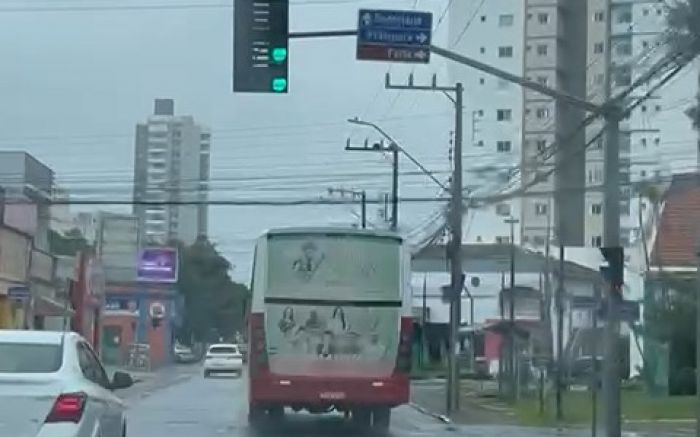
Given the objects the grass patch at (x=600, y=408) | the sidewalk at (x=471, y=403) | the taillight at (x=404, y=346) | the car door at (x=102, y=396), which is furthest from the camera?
the sidewalk at (x=471, y=403)

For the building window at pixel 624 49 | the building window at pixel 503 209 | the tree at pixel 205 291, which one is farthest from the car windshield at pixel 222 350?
the tree at pixel 205 291

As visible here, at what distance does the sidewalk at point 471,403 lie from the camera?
37675 millimetres

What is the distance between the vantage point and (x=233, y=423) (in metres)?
31.3

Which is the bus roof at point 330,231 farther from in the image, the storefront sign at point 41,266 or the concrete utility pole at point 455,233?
the storefront sign at point 41,266

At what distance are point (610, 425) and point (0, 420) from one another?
13.0 m

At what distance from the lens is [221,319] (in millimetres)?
126500

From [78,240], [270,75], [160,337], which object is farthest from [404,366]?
[78,240]

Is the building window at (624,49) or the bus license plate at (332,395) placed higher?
the building window at (624,49)

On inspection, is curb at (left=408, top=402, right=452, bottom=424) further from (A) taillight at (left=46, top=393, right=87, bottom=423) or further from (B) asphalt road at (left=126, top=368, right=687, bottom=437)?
(A) taillight at (left=46, top=393, right=87, bottom=423)

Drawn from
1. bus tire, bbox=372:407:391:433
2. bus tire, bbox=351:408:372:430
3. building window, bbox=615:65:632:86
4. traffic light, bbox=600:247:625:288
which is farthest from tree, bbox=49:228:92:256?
traffic light, bbox=600:247:625:288

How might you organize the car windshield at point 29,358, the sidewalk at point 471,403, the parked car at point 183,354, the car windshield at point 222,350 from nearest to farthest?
the car windshield at point 29,358 → the sidewalk at point 471,403 → the car windshield at point 222,350 → the parked car at point 183,354

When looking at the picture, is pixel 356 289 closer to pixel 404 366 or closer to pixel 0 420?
pixel 404 366

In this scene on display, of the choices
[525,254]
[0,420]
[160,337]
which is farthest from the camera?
[160,337]

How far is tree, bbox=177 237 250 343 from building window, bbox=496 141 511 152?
253 feet
